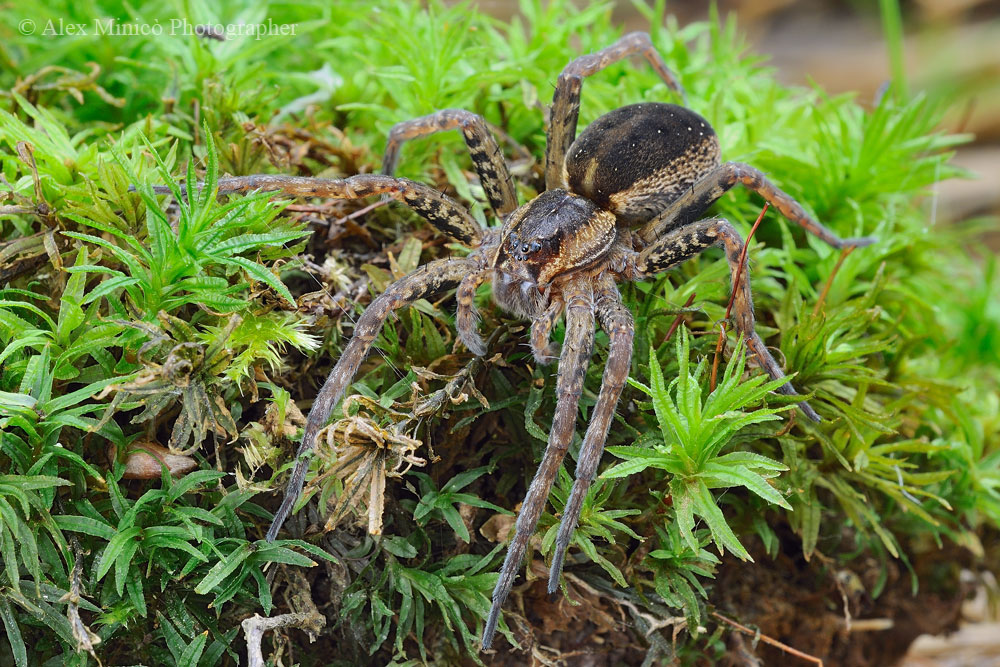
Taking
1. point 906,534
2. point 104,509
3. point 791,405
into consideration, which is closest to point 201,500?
point 104,509

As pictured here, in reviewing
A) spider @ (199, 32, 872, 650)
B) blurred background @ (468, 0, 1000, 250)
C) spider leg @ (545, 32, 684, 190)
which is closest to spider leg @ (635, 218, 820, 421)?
spider @ (199, 32, 872, 650)

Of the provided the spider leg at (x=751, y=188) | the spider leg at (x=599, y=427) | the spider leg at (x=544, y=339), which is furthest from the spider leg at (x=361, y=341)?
→ the spider leg at (x=751, y=188)

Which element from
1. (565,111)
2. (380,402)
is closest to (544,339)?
(380,402)

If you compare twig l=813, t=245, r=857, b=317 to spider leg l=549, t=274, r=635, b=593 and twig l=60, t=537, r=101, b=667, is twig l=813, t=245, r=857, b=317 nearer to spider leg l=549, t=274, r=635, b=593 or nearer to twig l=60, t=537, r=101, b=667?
spider leg l=549, t=274, r=635, b=593

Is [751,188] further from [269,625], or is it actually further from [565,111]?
[269,625]

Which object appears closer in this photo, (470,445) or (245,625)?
(245,625)

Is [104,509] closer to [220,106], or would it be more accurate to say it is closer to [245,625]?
[245,625]
